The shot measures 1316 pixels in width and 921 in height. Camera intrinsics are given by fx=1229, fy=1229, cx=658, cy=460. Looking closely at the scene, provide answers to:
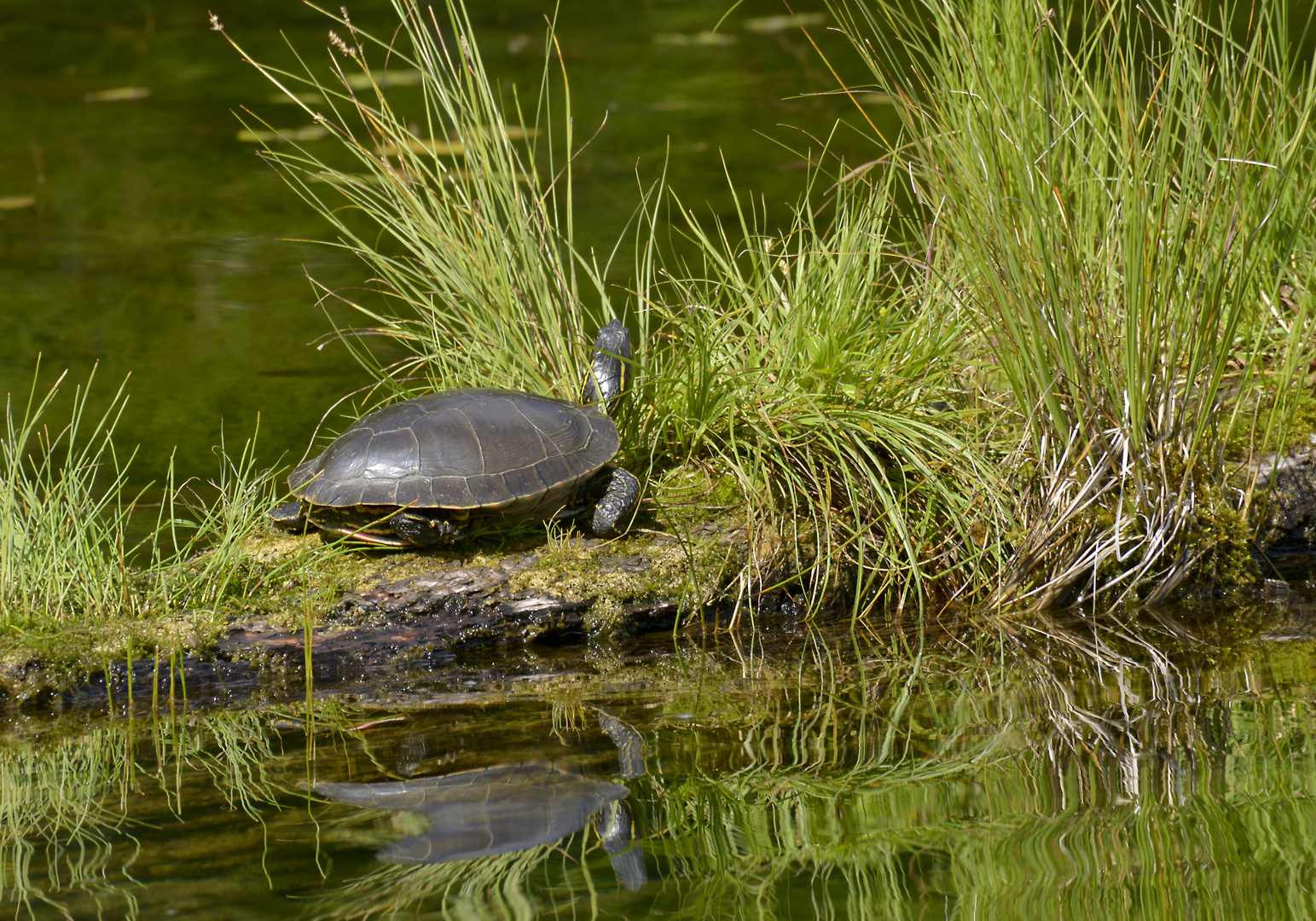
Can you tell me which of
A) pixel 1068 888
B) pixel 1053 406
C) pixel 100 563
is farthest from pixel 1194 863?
pixel 100 563

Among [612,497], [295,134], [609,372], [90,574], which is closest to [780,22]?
[295,134]

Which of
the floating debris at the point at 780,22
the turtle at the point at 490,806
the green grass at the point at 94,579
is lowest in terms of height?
the turtle at the point at 490,806

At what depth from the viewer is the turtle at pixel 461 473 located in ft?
8.91

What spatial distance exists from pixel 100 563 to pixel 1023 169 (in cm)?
211

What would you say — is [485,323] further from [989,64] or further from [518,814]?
[518,814]

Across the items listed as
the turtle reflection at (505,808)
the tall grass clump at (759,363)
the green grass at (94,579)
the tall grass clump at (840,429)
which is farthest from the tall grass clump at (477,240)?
the turtle reflection at (505,808)

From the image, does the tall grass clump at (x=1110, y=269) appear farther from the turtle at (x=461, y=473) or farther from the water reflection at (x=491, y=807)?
the water reflection at (x=491, y=807)

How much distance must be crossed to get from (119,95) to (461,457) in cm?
766

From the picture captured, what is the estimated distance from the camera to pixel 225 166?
756 cm

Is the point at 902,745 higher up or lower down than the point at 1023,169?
lower down

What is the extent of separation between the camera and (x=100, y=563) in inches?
105

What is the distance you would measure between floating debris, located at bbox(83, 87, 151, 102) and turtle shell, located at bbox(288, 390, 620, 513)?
7.23 meters

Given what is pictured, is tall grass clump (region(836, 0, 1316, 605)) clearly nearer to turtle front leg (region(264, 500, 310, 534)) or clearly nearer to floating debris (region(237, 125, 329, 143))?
turtle front leg (region(264, 500, 310, 534))

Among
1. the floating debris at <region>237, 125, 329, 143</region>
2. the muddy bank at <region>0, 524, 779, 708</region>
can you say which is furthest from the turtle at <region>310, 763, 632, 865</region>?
the floating debris at <region>237, 125, 329, 143</region>
